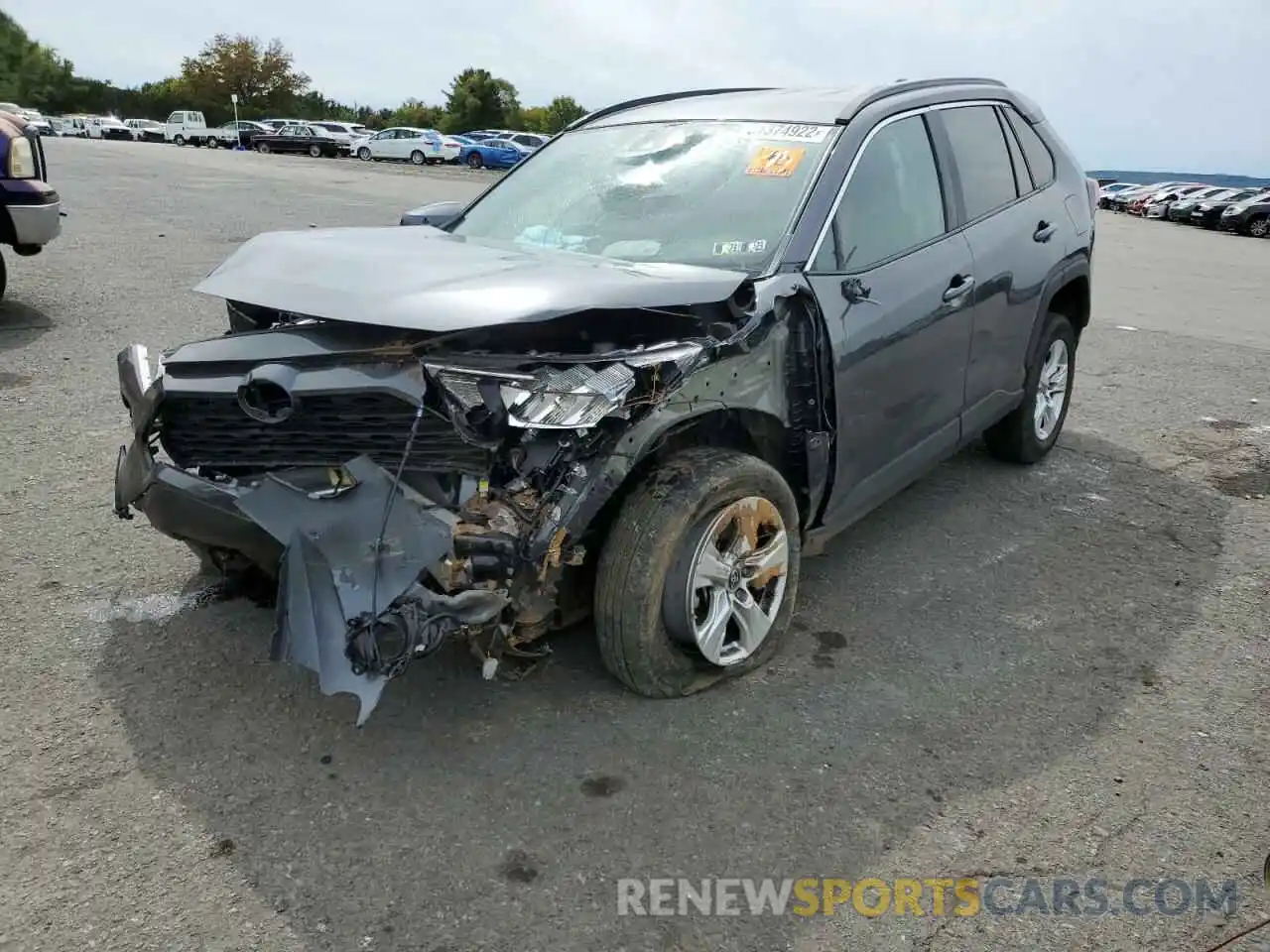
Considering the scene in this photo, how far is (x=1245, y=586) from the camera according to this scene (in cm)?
424

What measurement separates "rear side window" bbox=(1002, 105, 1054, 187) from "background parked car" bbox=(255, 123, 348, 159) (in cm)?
4319

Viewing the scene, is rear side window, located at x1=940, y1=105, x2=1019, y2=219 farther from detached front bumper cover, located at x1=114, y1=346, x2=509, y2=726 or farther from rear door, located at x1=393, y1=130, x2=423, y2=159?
rear door, located at x1=393, y1=130, x2=423, y2=159

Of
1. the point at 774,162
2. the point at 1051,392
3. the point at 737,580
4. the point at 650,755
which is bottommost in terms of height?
the point at 650,755

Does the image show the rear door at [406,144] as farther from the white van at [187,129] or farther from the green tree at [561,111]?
the green tree at [561,111]

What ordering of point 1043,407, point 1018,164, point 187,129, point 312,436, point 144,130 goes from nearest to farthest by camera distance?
point 312,436, point 1018,164, point 1043,407, point 187,129, point 144,130

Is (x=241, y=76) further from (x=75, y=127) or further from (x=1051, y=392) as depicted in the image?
(x=1051, y=392)

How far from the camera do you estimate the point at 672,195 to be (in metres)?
3.81

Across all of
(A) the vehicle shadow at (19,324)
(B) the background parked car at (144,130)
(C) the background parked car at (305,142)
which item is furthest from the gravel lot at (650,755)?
(B) the background parked car at (144,130)

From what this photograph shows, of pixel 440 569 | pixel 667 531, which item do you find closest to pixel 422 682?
pixel 440 569

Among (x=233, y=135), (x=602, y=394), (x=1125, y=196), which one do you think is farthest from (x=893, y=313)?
(x=233, y=135)

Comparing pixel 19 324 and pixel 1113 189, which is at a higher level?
pixel 1113 189

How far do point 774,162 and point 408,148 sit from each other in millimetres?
39806

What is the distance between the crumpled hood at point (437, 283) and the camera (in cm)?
283

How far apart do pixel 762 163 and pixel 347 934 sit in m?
2.88
